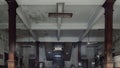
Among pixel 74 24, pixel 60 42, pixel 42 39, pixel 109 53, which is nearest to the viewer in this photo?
pixel 109 53

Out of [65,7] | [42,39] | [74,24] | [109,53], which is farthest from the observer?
[42,39]

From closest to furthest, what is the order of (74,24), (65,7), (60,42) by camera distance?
(65,7) < (74,24) < (60,42)

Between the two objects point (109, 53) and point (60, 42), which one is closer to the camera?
point (109, 53)

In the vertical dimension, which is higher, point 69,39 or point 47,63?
point 69,39

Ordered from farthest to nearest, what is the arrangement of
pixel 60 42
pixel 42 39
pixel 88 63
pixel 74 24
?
pixel 88 63 < pixel 60 42 < pixel 42 39 < pixel 74 24

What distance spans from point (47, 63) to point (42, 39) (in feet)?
25.4

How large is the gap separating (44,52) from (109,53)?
1730 centimetres

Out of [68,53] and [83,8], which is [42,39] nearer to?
[68,53]

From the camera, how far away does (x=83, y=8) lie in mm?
10445

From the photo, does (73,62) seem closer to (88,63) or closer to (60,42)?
(88,63)

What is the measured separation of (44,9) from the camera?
35.0 ft

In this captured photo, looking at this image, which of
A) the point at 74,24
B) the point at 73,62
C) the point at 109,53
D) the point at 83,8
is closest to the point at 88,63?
the point at 73,62

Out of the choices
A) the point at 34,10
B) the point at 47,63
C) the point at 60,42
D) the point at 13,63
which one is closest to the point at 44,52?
the point at 47,63

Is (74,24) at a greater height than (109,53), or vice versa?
(74,24)
